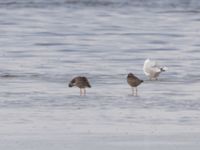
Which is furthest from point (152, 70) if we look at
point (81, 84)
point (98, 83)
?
point (81, 84)

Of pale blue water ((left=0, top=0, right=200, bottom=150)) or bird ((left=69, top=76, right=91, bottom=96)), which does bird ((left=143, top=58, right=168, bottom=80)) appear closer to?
pale blue water ((left=0, top=0, right=200, bottom=150))

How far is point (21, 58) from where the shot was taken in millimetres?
20234

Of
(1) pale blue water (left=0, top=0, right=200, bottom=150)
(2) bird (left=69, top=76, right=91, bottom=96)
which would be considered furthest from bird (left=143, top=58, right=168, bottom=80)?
(2) bird (left=69, top=76, right=91, bottom=96)

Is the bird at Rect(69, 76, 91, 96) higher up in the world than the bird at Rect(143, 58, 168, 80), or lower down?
higher up

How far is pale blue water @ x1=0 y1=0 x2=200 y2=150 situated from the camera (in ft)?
35.3

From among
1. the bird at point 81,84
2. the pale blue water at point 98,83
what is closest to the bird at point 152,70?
the pale blue water at point 98,83

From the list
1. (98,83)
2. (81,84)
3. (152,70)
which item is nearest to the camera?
(81,84)

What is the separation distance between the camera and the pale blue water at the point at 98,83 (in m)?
10.8

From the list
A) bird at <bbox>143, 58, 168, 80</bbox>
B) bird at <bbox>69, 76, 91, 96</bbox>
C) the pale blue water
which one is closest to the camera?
the pale blue water

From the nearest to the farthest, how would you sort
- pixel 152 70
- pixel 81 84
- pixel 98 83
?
pixel 81 84
pixel 98 83
pixel 152 70

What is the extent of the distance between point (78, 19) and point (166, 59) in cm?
1397

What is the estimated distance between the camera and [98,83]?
635 inches

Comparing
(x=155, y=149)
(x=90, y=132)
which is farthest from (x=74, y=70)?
(x=155, y=149)

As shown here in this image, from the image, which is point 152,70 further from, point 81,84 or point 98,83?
point 81,84
